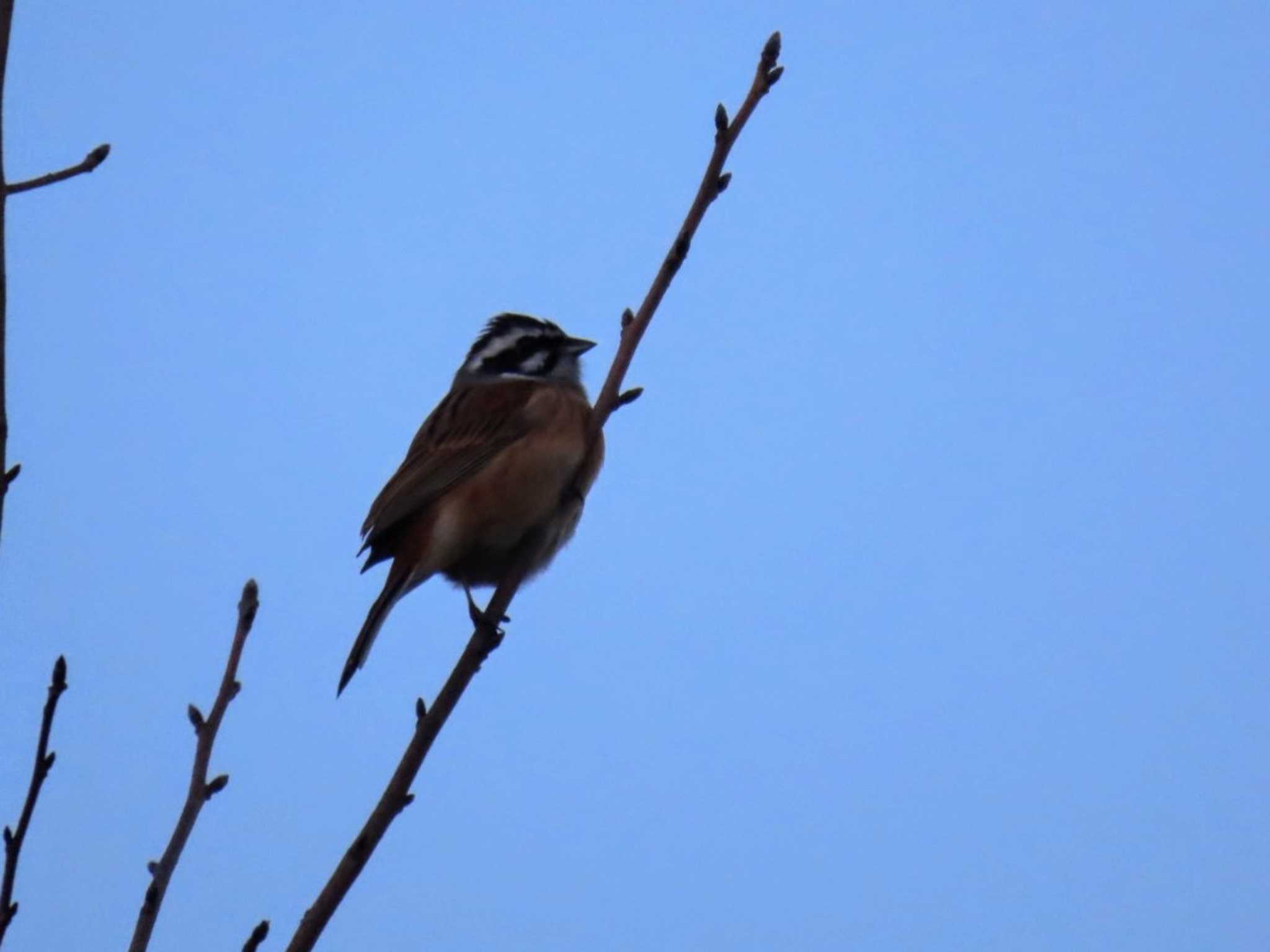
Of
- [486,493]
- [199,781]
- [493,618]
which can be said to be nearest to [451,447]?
[486,493]

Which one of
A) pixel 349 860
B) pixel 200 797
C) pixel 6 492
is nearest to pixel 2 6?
pixel 6 492

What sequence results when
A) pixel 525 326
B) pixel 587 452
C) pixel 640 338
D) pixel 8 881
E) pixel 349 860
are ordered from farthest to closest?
pixel 525 326 < pixel 587 452 < pixel 640 338 < pixel 349 860 < pixel 8 881

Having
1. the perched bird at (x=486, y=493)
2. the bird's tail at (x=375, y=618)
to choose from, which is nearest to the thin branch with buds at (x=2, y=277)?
the bird's tail at (x=375, y=618)

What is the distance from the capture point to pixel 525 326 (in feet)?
27.7

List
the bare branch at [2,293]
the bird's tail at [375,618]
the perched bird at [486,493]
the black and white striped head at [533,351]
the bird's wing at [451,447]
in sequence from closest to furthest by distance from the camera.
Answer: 1. the bare branch at [2,293]
2. the bird's tail at [375,618]
3. the perched bird at [486,493]
4. the bird's wing at [451,447]
5. the black and white striped head at [533,351]

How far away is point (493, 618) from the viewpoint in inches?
198

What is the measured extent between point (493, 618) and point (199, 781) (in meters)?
1.89

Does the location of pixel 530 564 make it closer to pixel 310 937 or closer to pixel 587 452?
pixel 587 452

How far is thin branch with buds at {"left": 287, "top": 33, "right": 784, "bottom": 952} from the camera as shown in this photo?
340 centimetres

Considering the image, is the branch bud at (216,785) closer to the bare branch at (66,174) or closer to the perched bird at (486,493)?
the bare branch at (66,174)

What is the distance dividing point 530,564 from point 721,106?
3.31 m

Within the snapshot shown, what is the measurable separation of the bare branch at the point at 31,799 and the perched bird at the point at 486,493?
10.3 feet

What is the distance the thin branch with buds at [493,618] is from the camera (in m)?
3.40

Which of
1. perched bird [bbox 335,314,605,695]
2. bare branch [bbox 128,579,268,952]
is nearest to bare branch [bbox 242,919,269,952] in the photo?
bare branch [bbox 128,579,268,952]
